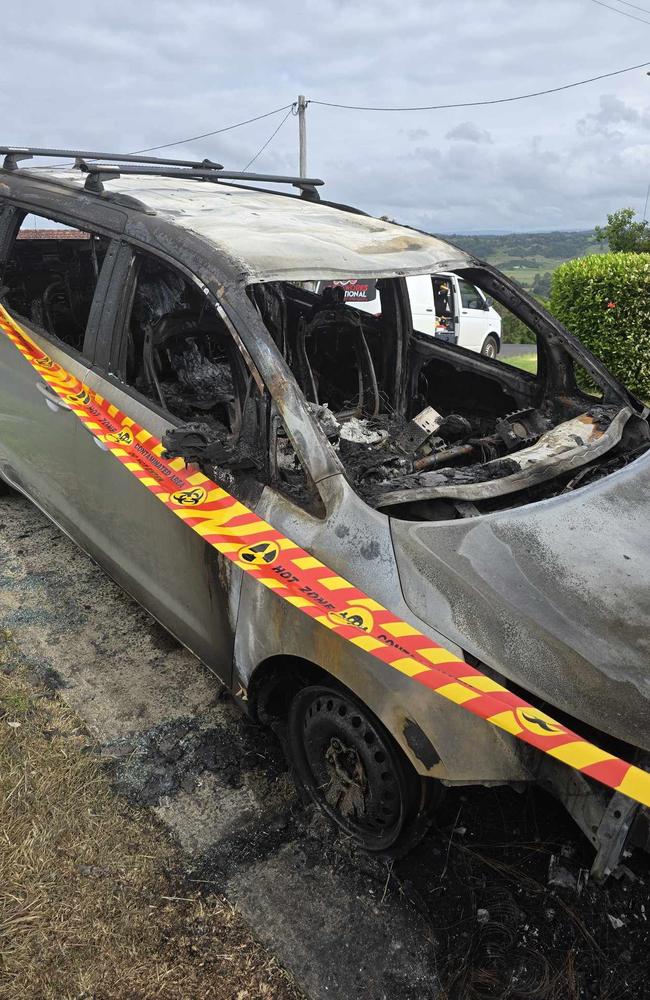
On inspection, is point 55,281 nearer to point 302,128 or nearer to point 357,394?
point 357,394

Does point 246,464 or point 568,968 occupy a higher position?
point 246,464

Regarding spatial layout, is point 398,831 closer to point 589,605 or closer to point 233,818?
point 233,818

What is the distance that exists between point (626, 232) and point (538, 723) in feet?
52.6

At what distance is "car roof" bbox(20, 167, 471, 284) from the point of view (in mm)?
2570

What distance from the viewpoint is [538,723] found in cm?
170

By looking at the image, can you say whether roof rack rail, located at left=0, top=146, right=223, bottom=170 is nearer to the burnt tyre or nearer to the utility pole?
the burnt tyre

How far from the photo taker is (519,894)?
220 cm

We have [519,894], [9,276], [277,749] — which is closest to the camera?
[519,894]

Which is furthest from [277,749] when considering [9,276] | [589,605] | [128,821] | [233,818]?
[9,276]

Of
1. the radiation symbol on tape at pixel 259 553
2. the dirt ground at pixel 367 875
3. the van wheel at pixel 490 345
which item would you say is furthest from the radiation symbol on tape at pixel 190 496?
the van wheel at pixel 490 345

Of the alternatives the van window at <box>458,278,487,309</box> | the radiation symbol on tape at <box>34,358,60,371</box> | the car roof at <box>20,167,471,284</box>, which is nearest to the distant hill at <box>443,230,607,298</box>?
the van window at <box>458,278,487,309</box>

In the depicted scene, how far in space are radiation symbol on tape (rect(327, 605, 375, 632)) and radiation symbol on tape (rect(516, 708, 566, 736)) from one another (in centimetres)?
45

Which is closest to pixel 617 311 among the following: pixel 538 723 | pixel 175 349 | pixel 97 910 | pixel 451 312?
pixel 451 312

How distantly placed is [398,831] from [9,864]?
118 centimetres
